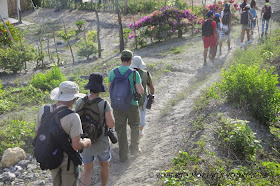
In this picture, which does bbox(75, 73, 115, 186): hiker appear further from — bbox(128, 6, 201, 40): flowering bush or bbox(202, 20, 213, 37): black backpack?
bbox(128, 6, 201, 40): flowering bush

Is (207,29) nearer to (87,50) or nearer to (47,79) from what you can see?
(47,79)

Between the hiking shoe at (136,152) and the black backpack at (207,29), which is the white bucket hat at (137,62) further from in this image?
the black backpack at (207,29)

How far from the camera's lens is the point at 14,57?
12492 mm

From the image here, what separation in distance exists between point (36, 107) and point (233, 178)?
5.66m

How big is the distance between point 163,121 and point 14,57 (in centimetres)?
713

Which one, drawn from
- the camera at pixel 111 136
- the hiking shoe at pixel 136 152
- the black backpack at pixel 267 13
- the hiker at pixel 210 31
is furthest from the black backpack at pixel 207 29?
the camera at pixel 111 136

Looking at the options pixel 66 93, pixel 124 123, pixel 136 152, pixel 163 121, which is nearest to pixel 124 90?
pixel 124 123

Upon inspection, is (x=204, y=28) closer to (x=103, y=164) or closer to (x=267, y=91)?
(x=267, y=91)

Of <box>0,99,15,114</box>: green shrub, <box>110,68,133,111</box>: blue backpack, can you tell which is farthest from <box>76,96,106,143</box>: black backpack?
<box>0,99,15,114</box>: green shrub

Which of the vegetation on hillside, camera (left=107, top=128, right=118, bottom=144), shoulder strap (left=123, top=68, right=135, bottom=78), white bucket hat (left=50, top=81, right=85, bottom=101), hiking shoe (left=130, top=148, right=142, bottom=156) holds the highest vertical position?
white bucket hat (left=50, top=81, right=85, bottom=101)

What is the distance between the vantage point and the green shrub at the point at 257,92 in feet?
20.8

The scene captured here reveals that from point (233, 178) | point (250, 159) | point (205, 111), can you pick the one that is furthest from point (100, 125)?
point (205, 111)

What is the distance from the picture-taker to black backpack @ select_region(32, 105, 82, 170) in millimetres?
3699

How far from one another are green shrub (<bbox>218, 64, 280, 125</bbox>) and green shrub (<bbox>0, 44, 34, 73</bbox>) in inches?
324
